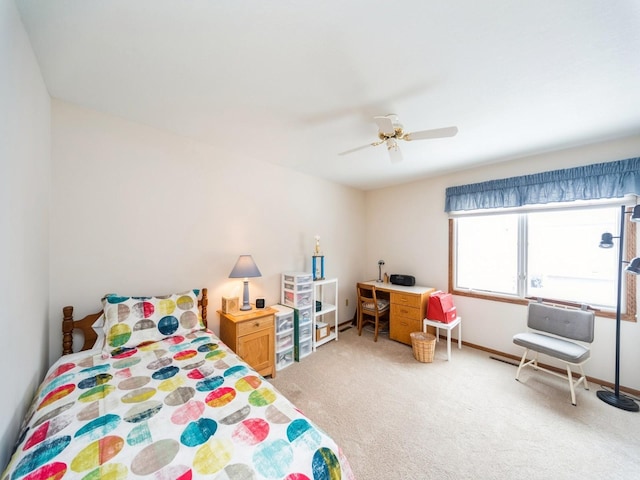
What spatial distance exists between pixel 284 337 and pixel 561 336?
306 centimetres

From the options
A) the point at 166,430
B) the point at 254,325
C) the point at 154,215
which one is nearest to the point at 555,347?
the point at 254,325

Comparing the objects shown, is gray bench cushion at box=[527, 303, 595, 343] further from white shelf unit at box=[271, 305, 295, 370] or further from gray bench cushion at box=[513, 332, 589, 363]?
white shelf unit at box=[271, 305, 295, 370]

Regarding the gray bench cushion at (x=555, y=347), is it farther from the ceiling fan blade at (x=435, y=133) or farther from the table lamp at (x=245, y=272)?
the table lamp at (x=245, y=272)

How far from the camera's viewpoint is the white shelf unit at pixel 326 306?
3.37 meters

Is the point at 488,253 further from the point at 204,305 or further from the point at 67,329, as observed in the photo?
the point at 67,329

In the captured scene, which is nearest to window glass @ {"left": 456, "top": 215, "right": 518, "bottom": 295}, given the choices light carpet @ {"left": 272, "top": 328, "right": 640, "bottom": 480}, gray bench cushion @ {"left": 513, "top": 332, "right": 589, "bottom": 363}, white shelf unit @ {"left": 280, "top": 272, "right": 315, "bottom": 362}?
gray bench cushion @ {"left": 513, "top": 332, "right": 589, "bottom": 363}

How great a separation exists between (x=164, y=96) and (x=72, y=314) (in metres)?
1.85

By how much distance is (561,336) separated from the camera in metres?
2.51

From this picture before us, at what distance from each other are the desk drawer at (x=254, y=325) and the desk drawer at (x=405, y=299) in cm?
196

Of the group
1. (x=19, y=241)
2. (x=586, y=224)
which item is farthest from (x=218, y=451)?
(x=586, y=224)

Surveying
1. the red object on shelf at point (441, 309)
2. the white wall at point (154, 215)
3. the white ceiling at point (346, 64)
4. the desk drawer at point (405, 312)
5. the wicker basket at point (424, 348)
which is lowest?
the wicker basket at point (424, 348)

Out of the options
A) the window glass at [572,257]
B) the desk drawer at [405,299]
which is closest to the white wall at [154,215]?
the desk drawer at [405,299]

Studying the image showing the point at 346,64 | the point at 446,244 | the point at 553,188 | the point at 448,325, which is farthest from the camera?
the point at 446,244

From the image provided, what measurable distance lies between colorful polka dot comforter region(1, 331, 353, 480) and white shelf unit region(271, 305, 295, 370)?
4.18 ft
